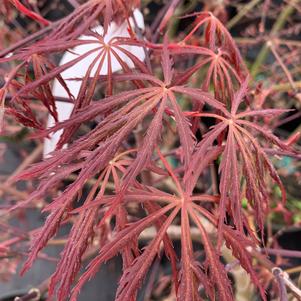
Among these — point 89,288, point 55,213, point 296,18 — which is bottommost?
point 89,288

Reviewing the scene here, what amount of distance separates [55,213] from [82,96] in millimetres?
132

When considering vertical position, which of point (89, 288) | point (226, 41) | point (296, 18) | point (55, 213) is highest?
point (296, 18)

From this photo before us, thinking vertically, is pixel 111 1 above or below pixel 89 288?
above

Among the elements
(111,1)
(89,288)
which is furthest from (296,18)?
(111,1)

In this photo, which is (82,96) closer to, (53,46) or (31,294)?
(53,46)

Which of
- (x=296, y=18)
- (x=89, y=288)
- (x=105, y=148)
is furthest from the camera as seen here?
(x=296, y=18)

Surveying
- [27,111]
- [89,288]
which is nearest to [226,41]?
[27,111]

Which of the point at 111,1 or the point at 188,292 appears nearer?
the point at 188,292

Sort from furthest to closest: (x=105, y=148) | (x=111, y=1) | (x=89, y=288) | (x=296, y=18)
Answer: (x=296, y=18)
(x=89, y=288)
(x=111, y=1)
(x=105, y=148)

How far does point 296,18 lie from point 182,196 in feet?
4.96

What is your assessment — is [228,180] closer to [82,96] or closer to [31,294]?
[82,96]

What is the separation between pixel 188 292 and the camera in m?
0.42

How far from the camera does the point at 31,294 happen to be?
2.74 feet

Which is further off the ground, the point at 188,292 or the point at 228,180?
the point at 228,180
